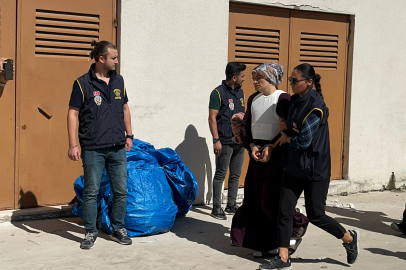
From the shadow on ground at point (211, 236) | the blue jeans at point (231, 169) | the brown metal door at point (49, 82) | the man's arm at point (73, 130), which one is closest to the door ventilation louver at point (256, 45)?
the blue jeans at point (231, 169)

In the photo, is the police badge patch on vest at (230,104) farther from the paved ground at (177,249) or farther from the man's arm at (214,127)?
the paved ground at (177,249)

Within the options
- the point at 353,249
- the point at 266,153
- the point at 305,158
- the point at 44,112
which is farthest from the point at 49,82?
the point at 353,249

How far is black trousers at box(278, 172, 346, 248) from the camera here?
4.87m

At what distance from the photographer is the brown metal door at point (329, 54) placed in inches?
321

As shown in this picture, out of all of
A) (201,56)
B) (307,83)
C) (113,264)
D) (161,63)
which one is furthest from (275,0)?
(113,264)

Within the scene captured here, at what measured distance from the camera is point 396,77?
8.96 metres

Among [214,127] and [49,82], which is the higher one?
[49,82]

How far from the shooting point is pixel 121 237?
18.4 feet

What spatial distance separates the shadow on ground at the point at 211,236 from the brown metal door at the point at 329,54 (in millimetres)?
2668

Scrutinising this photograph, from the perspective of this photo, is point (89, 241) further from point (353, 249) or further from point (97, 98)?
point (353, 249)

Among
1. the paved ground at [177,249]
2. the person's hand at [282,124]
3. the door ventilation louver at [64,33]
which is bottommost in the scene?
the paved ground at [177,249]

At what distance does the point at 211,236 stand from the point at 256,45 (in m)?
2.94

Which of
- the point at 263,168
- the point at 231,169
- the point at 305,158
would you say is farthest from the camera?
the point at 231,169

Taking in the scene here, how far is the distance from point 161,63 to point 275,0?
6.41 ft
